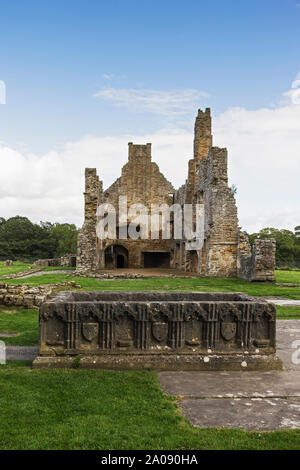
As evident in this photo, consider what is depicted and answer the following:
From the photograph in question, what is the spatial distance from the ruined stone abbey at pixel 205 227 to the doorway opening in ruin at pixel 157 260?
186 cm

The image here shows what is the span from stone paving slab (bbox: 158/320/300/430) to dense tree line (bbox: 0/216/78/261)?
169 ft

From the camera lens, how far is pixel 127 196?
3491 centimetres

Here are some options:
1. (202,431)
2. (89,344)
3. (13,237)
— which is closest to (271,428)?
(202,431)

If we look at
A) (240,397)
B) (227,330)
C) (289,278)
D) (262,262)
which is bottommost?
(240,397)

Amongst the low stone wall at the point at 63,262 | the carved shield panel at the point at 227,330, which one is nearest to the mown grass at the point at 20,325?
the carved shield panel at the point at 227,330

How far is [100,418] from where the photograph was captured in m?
3.64

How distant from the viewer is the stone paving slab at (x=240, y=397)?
12.3 feet

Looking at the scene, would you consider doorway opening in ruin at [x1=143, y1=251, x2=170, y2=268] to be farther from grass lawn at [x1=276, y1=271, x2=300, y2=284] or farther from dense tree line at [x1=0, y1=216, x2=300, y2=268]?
dense tree line at [x1=0, y1=216, x2=300, y2=268]

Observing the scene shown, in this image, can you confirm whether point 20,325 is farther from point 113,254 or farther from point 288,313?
point 113,254

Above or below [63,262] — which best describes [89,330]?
above

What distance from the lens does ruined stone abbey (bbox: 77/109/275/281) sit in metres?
21.2

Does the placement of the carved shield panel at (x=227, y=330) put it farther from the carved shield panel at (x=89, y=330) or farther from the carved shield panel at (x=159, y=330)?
the carved shield panel at (x=89, y=330)

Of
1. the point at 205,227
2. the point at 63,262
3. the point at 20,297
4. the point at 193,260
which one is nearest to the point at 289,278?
the point at 205,227

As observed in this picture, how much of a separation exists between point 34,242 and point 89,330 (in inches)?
2194
